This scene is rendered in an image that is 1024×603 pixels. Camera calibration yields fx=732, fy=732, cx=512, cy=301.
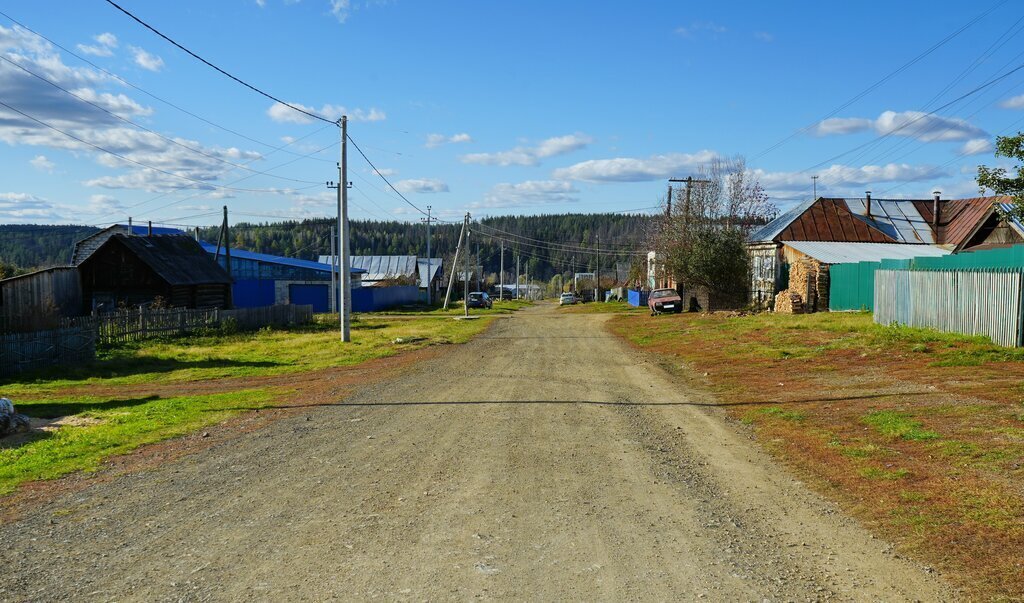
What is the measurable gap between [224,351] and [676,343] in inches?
610

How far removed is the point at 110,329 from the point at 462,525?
24.3 m

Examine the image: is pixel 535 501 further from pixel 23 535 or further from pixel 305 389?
pixel 305 389

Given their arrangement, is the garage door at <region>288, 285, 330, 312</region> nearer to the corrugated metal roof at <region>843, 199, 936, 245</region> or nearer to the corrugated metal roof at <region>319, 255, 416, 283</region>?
the corrugated metal roof at <region>319, 255, 416, 283</region>

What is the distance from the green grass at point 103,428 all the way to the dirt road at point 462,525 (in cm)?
131

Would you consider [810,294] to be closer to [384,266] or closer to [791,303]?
[791,303]

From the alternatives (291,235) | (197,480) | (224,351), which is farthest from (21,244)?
(197,480)

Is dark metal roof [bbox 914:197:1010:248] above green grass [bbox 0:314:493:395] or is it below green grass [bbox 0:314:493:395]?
above

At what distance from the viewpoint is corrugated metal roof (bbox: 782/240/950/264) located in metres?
38.2

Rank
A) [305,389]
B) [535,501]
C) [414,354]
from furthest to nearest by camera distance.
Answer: [414,354]
[305,389]
[535,501]

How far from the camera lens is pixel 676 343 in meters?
24.5

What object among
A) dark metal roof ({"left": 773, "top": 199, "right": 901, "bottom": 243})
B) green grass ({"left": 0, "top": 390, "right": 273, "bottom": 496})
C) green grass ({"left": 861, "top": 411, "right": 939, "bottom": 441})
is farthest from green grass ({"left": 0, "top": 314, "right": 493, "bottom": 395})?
dark metal roof ({"left": 773, "top": 199, "right": 901, "bottom": 243})

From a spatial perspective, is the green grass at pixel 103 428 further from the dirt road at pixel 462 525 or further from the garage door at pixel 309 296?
the garage door at pixel 309 296

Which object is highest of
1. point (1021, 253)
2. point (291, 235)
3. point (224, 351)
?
point (291, 235)

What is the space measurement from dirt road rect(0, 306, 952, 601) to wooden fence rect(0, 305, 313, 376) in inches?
536
